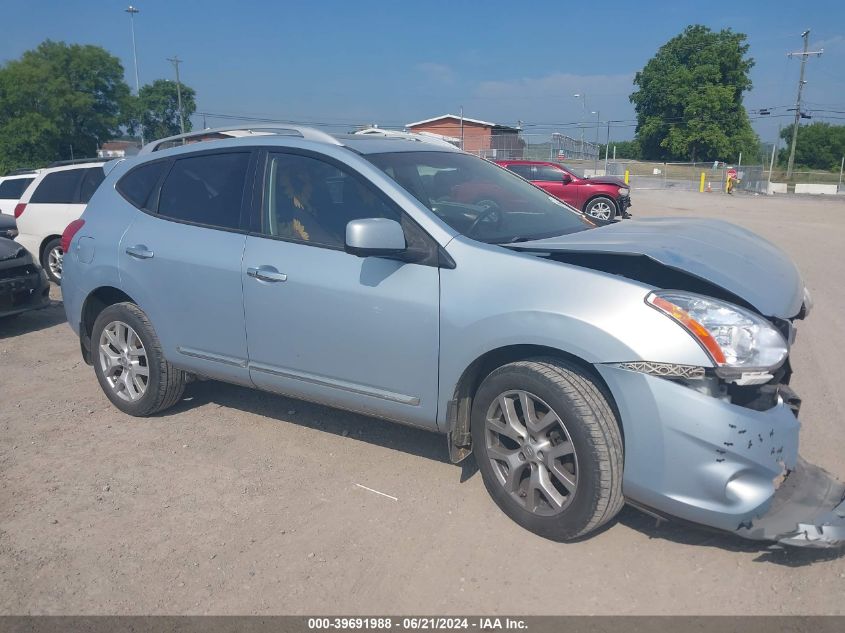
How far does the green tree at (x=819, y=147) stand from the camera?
77312mm

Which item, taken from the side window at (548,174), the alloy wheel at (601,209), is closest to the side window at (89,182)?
the side window at (548,174)

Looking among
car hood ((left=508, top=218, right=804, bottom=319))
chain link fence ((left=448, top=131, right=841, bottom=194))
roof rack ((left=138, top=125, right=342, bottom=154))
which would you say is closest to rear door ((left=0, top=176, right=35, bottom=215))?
roof rack ((left=138, top=125, right=342, bottom=154))

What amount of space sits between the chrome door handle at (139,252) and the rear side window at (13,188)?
385 inches

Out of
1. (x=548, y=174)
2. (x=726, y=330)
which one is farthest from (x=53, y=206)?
(x=548, y=174)

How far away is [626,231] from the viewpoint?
3.88m

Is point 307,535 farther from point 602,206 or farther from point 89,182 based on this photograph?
point 602,206

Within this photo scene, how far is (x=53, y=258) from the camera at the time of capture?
9.96 meters

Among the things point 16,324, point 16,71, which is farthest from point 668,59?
point 16,324

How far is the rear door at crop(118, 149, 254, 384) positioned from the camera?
4.18 metres

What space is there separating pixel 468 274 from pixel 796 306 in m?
1.58

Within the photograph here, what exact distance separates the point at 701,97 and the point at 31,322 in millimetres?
69298

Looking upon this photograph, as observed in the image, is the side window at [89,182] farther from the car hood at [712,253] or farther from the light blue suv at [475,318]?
the car hood at [712,253]

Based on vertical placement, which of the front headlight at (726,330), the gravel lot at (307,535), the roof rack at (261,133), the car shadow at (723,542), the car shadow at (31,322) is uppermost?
the roof rack at (261,133)

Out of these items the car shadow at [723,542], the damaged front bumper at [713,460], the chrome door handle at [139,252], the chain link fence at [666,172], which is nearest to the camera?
the damaged front bumper at [713,460]
